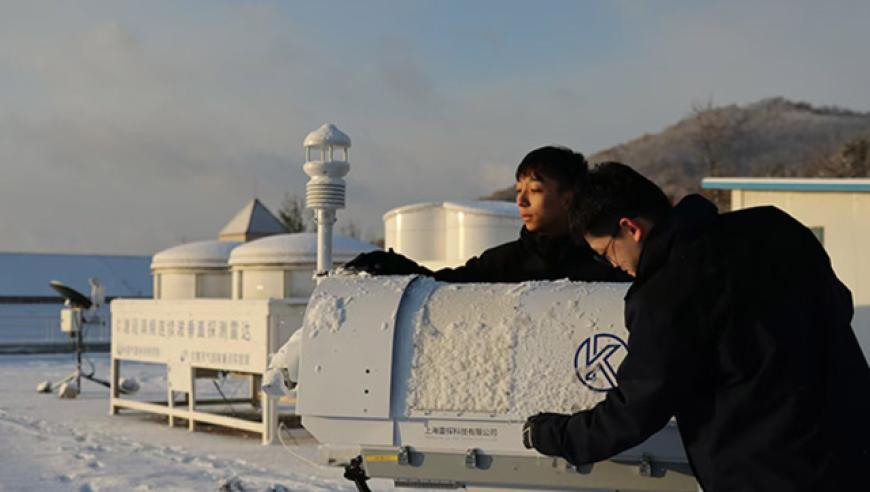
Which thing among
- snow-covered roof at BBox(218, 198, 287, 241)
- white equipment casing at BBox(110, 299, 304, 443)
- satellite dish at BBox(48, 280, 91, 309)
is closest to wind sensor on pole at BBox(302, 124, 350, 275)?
white equipment casing at BBox(110, 299, 304, 443)

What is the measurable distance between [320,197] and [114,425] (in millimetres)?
6327

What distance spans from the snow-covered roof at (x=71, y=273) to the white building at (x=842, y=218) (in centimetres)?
3130

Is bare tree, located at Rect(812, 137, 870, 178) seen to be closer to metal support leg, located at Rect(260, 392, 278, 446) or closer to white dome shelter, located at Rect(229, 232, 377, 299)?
white dome shelter, located at Rect(229, 232, 377, 299)

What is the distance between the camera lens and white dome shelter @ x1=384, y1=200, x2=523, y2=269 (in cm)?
1407

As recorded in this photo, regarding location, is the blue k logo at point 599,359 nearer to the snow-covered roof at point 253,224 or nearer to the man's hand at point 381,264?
the man's hand at point 381,264

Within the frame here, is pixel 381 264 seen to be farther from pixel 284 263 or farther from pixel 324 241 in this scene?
pixel 284 263

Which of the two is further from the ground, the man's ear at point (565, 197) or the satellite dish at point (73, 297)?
the man's ear at point (565, 197)

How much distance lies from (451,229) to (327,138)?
564cm

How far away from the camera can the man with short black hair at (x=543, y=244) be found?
4.58 meters

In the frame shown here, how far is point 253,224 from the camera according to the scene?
2248cm

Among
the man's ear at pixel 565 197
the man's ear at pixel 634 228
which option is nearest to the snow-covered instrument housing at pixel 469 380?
the man's ear at pixel 565 197

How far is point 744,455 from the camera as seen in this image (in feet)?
9.47

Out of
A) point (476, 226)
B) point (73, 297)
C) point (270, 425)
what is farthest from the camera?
point (73, 297)

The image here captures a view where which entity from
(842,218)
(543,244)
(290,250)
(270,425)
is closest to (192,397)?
(270,425)
